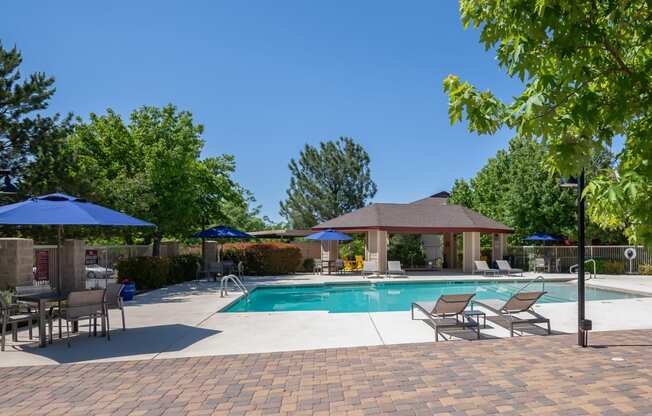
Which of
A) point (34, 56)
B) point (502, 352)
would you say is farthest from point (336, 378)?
point (34, 56)

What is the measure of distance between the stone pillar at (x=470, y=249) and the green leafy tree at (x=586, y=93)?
22.5m

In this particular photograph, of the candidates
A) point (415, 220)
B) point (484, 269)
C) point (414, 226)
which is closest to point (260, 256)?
point (414, 226)

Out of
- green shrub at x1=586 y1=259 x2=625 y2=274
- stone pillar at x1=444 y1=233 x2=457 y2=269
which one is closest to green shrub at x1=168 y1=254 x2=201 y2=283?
stone pillar at x1=444 y1=233 x2=457 y2=269

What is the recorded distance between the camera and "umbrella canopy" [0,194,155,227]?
7031 millimetres

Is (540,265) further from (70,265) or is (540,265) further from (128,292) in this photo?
(70,265)

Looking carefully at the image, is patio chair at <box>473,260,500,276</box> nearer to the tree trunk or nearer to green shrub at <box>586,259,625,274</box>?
green shrub at <box>586,259,625,274</box>

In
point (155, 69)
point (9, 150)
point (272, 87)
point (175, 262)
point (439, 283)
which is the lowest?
point (439, 283)

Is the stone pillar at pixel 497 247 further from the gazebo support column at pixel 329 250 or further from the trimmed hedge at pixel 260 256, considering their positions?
the trimmed hedge at pixel 260 256

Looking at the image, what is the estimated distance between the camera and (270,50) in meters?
16.7

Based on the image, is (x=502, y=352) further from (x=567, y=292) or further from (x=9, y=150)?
(x=9, y=150)

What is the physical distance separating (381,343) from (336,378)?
2122 mm

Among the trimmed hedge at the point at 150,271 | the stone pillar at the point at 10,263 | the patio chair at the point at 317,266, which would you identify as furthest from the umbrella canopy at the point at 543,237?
the stone pillar at the point at 10,263

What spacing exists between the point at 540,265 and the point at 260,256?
16.0 m

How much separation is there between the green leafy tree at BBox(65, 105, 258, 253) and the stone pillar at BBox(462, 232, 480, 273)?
14247mm
